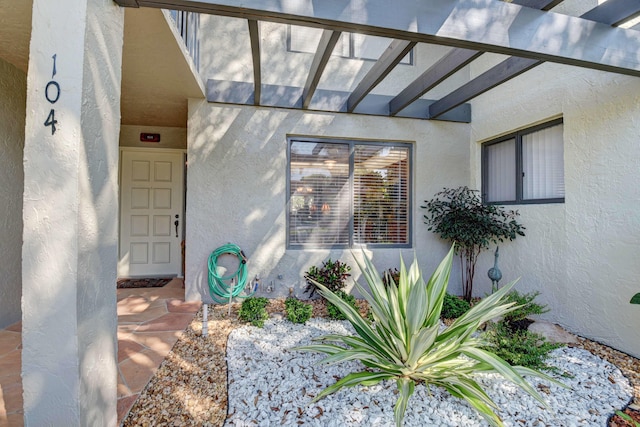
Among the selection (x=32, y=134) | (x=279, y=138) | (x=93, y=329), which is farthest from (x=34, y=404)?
(x=279, y=138)

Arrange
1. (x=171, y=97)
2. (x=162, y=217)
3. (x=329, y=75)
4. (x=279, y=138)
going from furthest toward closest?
(x=162, y=217) → (x=329, y=75) → (x=279, y=138) → (x=171, y=97)

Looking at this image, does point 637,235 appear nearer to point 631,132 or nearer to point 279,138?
point 631,132

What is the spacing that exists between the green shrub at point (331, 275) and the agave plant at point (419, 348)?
1.59m

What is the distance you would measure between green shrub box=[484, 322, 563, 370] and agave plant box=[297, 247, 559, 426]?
0.40 m

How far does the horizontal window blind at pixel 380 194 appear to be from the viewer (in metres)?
4.31

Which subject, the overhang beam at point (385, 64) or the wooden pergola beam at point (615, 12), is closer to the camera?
the wooden pergola beam at point (615, 12)

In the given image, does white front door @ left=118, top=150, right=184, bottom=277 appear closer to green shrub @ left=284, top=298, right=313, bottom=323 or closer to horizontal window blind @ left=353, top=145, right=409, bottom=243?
green shrub @ left=284, top=298, right=313, bottom=323

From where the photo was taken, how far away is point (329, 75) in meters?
4.27

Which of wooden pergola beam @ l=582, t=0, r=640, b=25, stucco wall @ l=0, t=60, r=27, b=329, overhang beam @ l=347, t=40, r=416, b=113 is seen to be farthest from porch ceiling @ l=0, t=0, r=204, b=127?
wooden pergola beam @ l=582, t=0, r=640, b=25

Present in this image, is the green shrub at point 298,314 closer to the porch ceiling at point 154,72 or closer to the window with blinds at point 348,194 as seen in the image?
the window with blinds at point 348,194

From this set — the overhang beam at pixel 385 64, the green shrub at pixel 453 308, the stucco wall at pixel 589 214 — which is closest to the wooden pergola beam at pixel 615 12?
the stucco wall at pixel 589 214

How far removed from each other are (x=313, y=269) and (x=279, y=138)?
6.08ft

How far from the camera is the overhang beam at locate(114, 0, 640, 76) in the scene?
180cm

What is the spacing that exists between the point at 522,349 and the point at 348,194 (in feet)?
8.80
